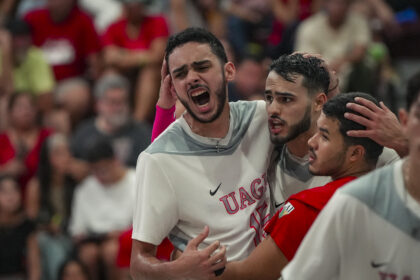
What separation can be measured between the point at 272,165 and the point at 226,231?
17.7 inches

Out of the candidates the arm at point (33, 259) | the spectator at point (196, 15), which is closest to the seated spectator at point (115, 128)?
the arm at point (33, 259)

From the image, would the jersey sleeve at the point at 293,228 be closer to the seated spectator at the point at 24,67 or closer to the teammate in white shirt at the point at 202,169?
the teammate in white shirt at the point at 202,169

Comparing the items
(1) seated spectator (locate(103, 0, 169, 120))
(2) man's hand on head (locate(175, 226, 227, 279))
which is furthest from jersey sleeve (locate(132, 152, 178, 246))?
(1) seated spectator (locate(103, 0, 169, 120))

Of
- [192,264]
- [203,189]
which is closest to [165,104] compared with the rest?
[203,189]

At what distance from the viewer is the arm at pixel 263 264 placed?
2967mm

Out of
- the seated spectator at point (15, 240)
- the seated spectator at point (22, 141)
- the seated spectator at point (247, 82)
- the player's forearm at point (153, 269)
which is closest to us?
the player's forearm at point (153, 269)

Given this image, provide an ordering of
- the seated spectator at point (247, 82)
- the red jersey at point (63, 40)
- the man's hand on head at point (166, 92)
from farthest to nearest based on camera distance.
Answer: the red jersey at point (63, 40) < the seated spectator at point (247, 82) < the man's hand on head at point (166, 92)

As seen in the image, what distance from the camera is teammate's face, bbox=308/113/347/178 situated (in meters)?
2.98

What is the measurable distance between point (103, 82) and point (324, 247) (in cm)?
474

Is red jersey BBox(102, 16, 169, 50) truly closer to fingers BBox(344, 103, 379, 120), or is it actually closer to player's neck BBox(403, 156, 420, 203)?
fingers BBox(344, 103, 379, 120)

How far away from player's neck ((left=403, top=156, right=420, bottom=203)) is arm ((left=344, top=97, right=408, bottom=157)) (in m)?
0.55

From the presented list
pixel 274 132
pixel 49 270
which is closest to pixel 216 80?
pixel 274 132

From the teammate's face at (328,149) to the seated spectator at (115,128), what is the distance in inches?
145

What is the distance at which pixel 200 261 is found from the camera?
2924 mm
